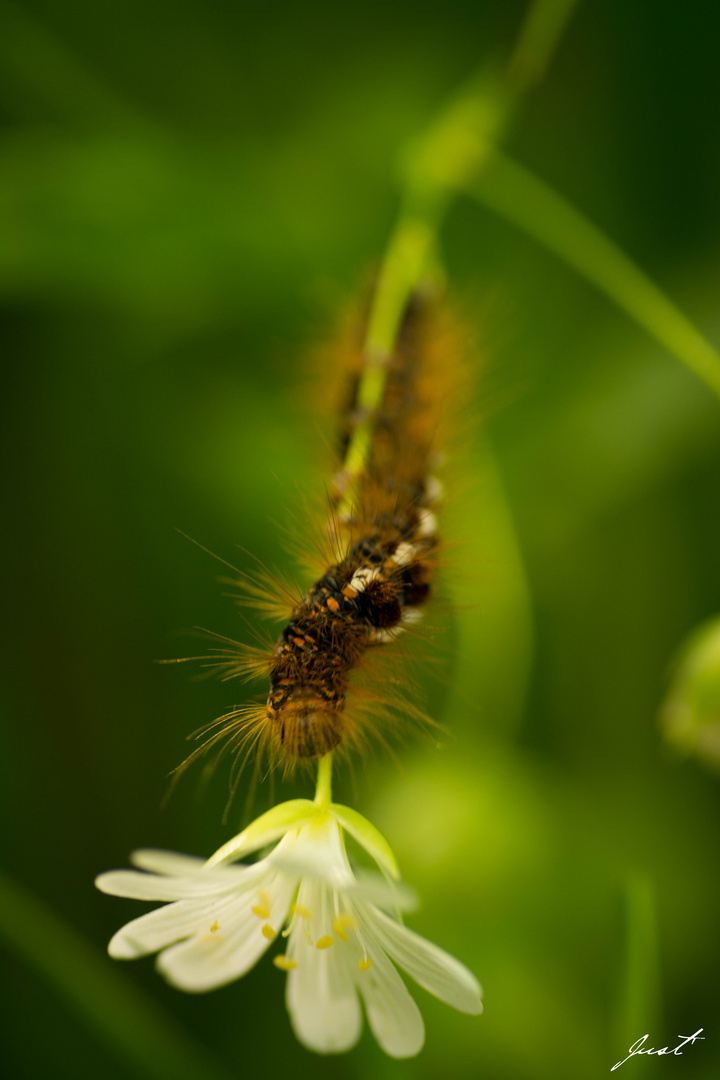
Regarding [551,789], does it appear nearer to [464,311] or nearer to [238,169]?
[464,311]

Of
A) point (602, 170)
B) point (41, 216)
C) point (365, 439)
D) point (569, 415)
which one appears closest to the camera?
point (365, 439)

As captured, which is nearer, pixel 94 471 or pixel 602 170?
pixel 94 471

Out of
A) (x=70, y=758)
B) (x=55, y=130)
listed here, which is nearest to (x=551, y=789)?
(x=70, y=758)

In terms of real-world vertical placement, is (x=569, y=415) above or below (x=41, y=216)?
below

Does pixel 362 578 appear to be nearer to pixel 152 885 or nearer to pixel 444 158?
pixel 152 885
